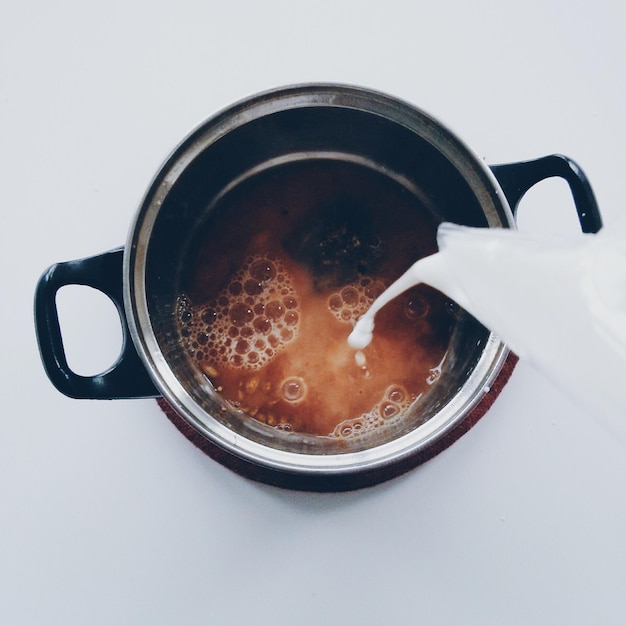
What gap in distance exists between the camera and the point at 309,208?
0.87 metres

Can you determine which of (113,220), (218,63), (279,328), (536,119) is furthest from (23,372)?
(536,119)

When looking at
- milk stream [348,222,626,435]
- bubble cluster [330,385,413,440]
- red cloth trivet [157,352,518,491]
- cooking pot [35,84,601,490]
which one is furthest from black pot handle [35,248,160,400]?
milk stream [348,222,626,435]

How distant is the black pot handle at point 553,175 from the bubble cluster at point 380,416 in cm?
26

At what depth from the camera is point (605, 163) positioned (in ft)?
2.77

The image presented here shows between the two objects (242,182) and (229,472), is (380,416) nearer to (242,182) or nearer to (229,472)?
(229,472)

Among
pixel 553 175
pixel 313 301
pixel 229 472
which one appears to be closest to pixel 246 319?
pixel 313 301

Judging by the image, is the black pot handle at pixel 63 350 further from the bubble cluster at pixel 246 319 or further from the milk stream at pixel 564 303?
the milk stream at pixel 564 303

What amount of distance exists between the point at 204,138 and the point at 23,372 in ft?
1.25

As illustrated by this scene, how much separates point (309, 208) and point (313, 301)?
0.12 metres

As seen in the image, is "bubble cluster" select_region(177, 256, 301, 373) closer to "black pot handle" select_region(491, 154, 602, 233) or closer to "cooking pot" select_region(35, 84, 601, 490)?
"cooking pot" select_region(35, 84, 601, 490)

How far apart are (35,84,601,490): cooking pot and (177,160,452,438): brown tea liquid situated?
0.06 ft

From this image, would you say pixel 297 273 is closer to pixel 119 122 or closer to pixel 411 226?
pixel 411 226

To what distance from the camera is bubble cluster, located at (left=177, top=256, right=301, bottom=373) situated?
0.83 meters

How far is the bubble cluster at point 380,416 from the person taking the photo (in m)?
0.79
